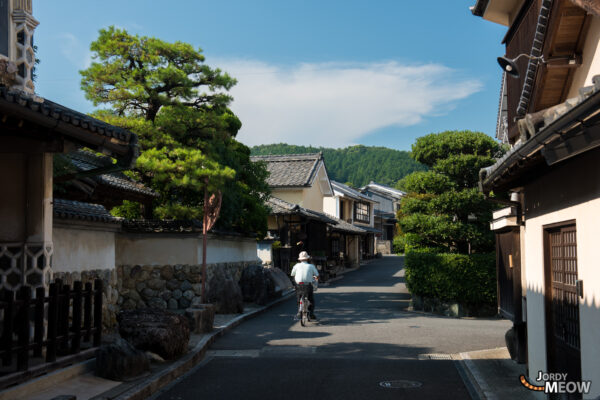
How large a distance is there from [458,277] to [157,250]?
33.1ft

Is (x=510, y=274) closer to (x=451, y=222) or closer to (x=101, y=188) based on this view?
(x=451, y=222)

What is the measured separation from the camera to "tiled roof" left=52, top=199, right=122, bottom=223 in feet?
35.8

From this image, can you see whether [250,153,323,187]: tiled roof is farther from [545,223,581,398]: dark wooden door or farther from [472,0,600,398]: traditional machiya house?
[545,223,581,398]: dark wooden door

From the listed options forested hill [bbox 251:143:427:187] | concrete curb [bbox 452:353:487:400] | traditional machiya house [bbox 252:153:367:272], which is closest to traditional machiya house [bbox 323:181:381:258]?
traditional machiya house [bbox 252:153:367:272]

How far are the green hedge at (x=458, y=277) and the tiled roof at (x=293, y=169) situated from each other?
1956 cm

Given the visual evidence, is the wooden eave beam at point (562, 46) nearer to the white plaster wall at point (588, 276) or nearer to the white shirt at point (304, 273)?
the white plaster wall at point (588, 276)

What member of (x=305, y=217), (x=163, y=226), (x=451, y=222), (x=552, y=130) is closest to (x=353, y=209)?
(x=305, y=217)

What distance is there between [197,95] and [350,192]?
3449 centimetres

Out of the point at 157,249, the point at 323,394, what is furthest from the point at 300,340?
the point at 157,249

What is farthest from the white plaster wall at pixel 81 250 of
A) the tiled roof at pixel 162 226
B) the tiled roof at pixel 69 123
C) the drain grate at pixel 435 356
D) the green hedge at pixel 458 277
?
the green hedge at pixel 458 277

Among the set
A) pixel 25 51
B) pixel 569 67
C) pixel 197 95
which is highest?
pixel 197 95

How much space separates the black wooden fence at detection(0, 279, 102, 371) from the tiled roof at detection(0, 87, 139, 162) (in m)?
1.99

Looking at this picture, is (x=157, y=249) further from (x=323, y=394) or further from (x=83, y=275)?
(x=323, y=394)

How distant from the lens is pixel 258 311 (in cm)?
1792
